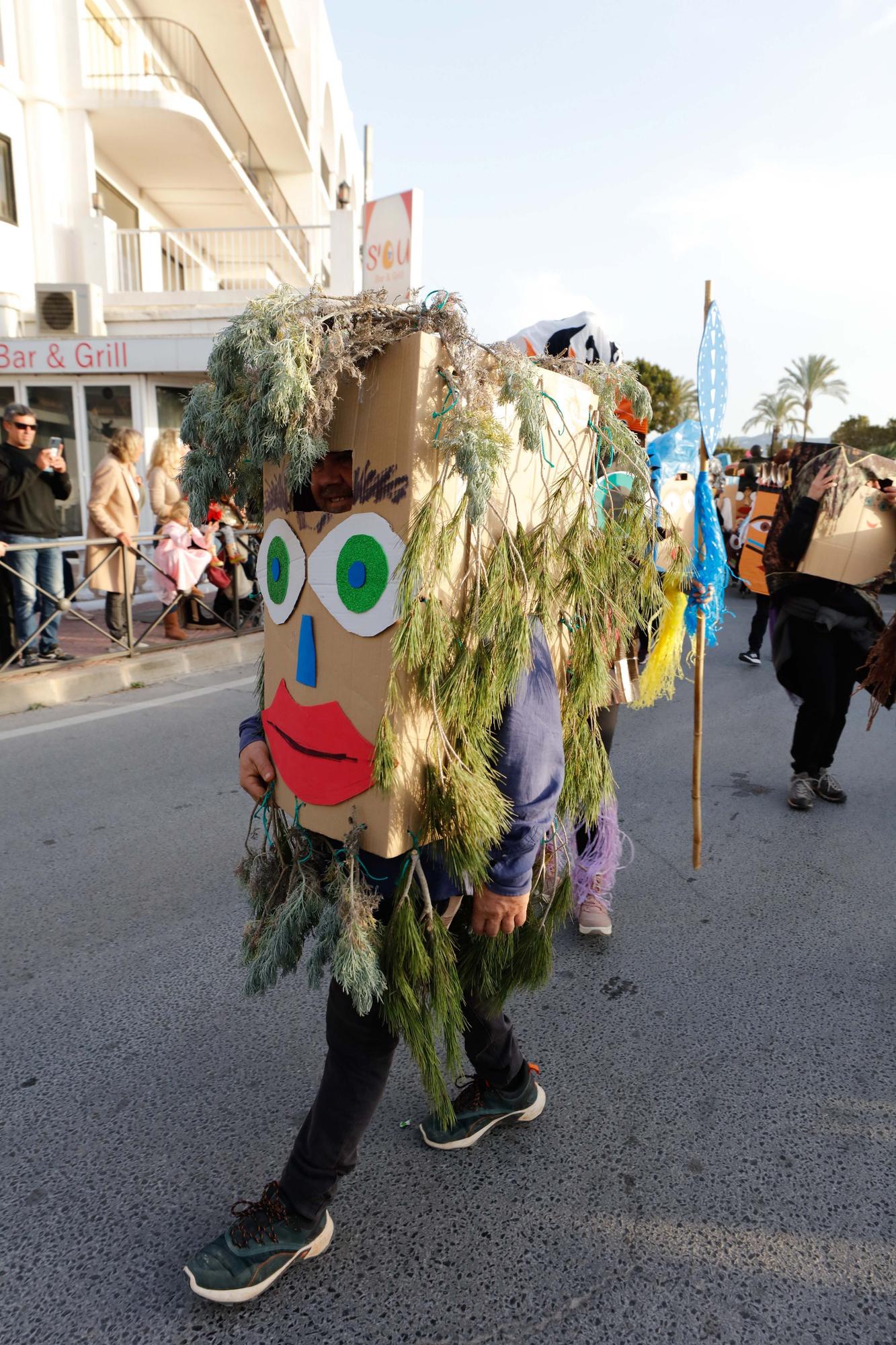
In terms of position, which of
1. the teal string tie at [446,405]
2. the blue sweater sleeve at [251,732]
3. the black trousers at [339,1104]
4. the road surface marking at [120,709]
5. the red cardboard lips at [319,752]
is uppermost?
the teal string tie at [446,405]

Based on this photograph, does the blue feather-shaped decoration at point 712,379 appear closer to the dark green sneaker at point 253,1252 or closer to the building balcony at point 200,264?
the dark green sneaker at point 253,1252

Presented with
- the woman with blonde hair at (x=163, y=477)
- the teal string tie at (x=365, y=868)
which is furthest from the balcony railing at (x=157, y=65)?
the teal string tie at (x=365, y=868)

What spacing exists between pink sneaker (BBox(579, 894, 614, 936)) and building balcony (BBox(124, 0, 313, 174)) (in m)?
18.6

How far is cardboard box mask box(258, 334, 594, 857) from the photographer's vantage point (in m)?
1.63

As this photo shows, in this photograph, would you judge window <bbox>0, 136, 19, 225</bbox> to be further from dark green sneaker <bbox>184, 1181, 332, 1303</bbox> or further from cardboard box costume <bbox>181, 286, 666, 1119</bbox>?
dark green sneaker <bbox>184, 1181, 332, 1303</bbox>

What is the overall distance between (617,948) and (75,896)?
2.12 m

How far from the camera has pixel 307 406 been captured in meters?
1.67

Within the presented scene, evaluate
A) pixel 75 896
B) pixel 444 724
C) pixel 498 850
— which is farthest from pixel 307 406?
pixel 75 896

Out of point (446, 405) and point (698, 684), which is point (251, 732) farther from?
point (698, 684)

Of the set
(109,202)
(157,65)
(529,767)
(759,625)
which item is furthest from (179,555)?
(157,65)

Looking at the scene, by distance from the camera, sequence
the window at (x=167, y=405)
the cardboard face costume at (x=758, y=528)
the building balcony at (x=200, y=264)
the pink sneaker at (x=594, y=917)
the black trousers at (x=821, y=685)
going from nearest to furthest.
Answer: the pink sneaker at (x=594, y=917) < the black trousers at (x=821, y=685) < the cardboard face costume at (x=758, y=528) < the window at (x=167, y=405) < the building balcony at (x=200, y=264)

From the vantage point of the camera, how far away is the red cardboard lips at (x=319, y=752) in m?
1.75

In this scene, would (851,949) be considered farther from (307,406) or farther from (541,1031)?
(307,406)

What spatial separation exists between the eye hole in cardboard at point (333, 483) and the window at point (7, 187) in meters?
14.9
